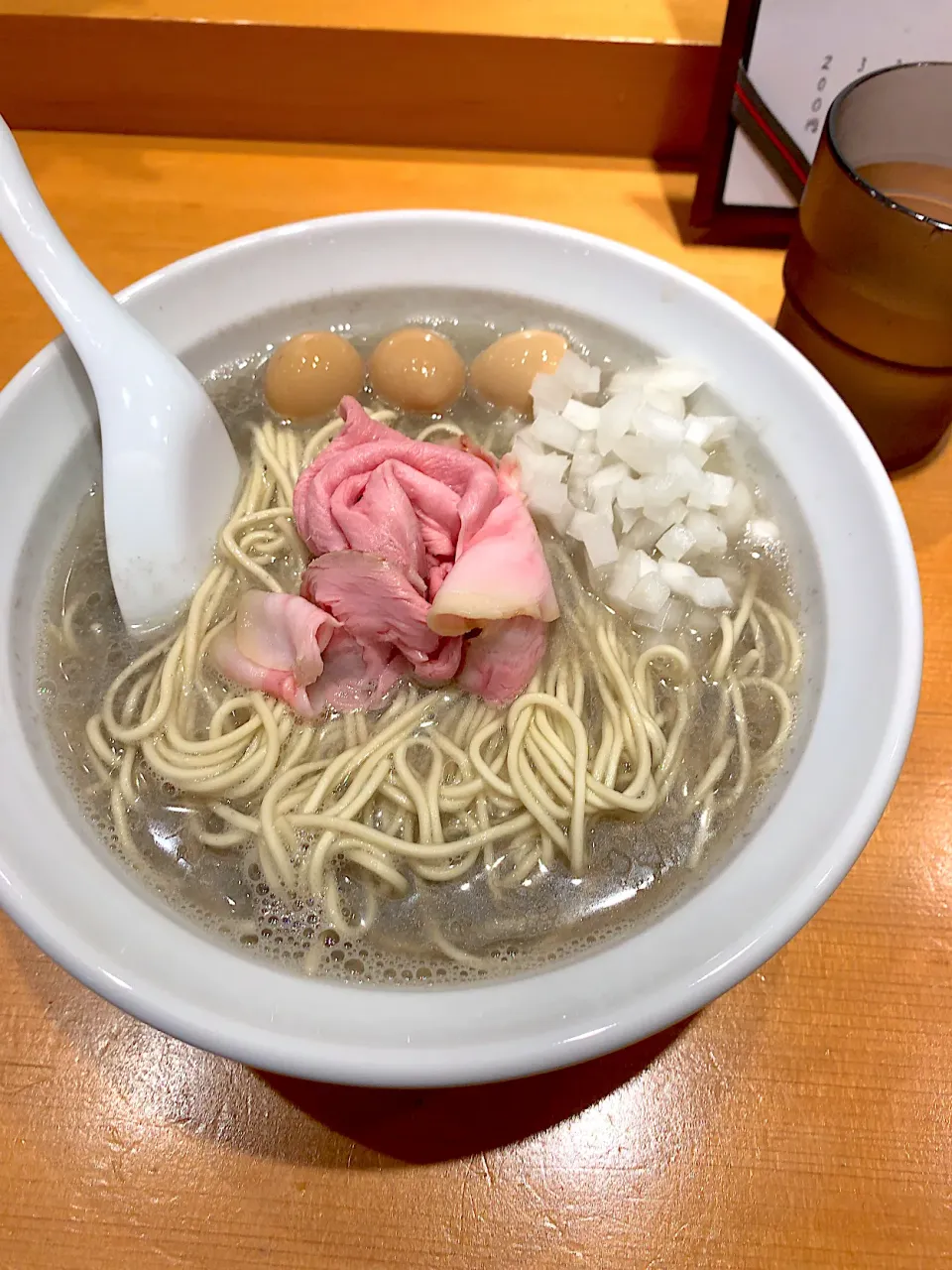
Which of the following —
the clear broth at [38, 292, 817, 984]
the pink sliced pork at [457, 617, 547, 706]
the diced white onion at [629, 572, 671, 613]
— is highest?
the diced white onion at [629, 572, 671, 613]

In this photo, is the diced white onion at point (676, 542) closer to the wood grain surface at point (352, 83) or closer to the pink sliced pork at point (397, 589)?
the pink sliced pork at point (397, 589)

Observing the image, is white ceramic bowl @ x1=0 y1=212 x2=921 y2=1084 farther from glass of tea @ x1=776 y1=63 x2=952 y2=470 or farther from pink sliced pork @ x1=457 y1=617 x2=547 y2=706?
pink sliced pork @ x1=457 y1=617 x2=547 y2=706

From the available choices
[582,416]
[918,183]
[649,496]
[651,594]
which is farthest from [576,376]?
[918,183]

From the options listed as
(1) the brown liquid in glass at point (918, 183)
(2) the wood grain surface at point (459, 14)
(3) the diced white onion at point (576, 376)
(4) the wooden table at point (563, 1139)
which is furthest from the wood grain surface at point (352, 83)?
(4) the wooden table at point (563, 1139)

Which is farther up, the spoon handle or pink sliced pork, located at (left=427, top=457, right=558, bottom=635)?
the spoon handle

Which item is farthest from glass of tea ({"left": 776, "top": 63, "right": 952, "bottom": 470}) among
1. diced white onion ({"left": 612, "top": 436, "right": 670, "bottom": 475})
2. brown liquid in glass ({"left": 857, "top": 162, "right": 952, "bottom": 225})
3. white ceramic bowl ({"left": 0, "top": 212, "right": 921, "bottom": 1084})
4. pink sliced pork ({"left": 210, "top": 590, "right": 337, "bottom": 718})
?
pink sliced pork ({"left": 210, "top": 590, "right": 337, "bottom": 718})

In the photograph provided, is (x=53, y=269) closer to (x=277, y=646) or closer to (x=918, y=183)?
(x=277, y=646)
